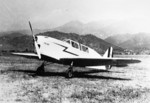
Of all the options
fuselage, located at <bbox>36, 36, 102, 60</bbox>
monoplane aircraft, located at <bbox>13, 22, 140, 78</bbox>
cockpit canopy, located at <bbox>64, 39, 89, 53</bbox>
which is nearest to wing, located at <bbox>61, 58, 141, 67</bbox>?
monoplane aircraft, located at <bbox>13, 22, 140, 78</bbox>

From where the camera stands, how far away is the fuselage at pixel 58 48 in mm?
11781

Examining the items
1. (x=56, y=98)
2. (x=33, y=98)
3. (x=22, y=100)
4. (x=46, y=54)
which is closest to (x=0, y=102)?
(x=22, y=100)

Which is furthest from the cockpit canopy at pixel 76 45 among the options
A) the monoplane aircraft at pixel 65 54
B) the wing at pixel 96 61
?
the wing at pixel 96 61

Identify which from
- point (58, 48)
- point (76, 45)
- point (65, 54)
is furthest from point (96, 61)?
point (58, 48)

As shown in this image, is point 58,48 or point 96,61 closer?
point 58,48

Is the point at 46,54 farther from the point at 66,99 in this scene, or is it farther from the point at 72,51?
the point at 66,99

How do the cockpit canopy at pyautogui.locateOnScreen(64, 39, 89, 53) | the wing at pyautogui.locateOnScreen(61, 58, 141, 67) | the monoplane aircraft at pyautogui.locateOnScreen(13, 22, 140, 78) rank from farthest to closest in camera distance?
the cockpit canopy at pyautogui.locateOnScreen(64, 39, 89, 53) < the wing at pyautogui.locateOnScreen(61, 58, 141, 67) < the monoplane aircraft at pyautogui.locateOnScreen(13, 22, 140, 78)

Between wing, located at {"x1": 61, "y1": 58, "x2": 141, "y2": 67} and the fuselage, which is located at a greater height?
the fuselage

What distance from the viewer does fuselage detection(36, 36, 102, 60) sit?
11781 millimetres

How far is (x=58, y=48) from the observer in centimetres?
1212

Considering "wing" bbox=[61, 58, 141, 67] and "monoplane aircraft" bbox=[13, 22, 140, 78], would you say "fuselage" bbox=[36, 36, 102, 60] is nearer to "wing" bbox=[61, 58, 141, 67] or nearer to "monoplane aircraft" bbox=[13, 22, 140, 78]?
"monoplane aircraft" bbox=[13, 22, 140, 78]

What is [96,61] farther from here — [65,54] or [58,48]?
[58,48]

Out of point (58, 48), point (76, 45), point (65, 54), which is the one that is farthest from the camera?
point (76, 45)

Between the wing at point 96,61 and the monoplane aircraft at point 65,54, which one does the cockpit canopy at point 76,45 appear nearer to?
the monoplane aircraft at point 65,54
